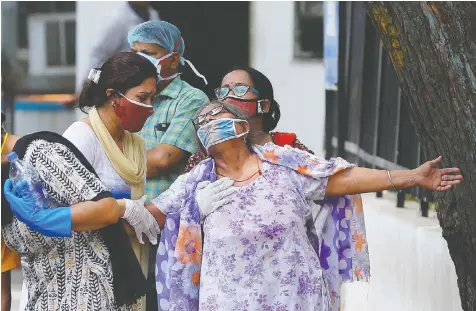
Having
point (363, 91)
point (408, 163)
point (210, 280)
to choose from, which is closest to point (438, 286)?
point (408, 163)

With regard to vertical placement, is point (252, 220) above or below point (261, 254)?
above

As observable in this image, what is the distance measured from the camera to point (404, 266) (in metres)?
6.38

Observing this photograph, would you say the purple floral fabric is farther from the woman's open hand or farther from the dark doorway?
the dark doorway

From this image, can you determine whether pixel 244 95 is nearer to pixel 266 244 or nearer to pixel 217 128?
pixel 217 128

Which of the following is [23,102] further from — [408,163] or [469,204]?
[469,204]

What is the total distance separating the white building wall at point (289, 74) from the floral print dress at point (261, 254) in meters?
7.94

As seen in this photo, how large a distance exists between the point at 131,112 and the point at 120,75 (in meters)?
0.16

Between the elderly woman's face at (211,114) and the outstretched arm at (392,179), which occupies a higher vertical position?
the elderly woman's face at (211,114)

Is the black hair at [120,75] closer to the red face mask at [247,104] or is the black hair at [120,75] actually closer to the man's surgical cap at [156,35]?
the red face mask at [247,104]

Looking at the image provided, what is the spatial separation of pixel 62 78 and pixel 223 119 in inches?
488

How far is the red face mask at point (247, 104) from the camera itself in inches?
198

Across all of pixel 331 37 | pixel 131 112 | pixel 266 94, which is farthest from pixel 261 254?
pixel 331 37

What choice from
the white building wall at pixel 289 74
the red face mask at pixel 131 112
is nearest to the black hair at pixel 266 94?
the red face mask at pixel 131 112

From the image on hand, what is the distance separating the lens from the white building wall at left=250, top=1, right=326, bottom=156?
487 inches
